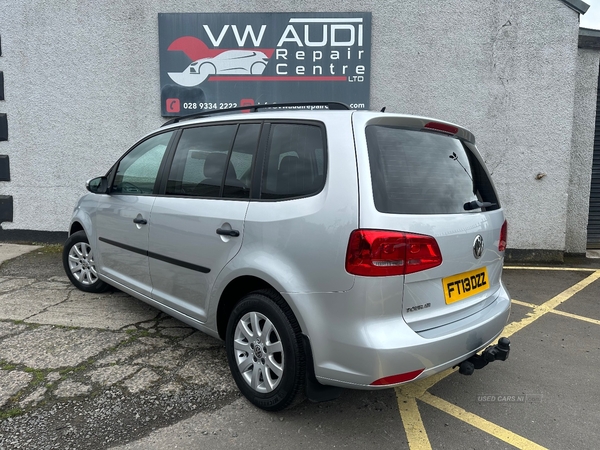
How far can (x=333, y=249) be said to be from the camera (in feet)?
6.51

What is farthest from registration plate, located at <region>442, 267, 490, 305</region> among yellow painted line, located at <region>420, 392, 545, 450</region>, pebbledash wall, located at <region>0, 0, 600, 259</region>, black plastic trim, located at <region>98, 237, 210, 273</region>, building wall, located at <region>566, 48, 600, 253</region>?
building wall, located at <region>566, 48, 600, 253</region>

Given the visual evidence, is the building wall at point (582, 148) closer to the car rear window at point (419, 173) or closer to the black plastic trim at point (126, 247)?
the car rear window at point (419, 173)

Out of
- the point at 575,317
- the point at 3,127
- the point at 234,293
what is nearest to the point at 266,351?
the point at 234,293

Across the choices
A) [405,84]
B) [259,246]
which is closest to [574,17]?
[405,84]

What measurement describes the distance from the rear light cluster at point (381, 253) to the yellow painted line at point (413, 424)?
94 centimetres

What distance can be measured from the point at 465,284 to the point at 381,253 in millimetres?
658

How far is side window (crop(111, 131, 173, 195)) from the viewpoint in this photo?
3281mm

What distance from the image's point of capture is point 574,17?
5.91 metres

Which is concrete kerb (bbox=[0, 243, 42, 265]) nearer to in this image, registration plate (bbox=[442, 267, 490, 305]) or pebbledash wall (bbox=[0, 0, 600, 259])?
pebbledash wall (bbox=[0, 0, 600, 259])

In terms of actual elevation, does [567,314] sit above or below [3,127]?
below

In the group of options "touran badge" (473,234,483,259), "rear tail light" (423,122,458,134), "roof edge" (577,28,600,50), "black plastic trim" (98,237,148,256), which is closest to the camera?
"touran badge" (473,234,483,259)

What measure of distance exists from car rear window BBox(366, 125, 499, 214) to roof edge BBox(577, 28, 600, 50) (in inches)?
208

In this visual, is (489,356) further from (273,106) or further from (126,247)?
(126,247)

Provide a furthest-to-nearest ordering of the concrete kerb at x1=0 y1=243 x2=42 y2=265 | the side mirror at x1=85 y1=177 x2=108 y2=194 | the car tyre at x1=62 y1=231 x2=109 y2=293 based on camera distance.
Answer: the concrete kerb at x1=0 y1=243 x2=42 y2=265 → the car tyre at x1=62 y1=231 x2=109 y2=293 → the side mirror at x1=85 y1=177 x2=108 y2=194
